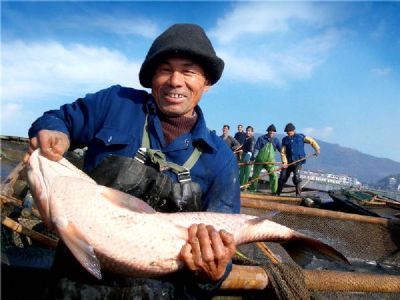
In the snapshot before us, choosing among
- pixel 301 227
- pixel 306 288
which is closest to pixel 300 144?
pixel 301 227

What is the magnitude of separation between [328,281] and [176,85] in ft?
7.84

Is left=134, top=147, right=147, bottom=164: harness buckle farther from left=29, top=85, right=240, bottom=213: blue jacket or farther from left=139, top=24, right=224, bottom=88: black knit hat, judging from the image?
left=139, top=24, right=224, bottom=88: black knit hat

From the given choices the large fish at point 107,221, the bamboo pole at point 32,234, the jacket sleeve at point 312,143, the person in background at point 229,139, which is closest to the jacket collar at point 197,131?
the large fish at point 107,221

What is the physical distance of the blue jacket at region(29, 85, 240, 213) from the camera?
107 inches

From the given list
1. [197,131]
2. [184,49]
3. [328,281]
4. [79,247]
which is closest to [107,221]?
[79,247]

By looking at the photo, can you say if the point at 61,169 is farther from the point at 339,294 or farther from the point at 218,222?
the point at 339,294

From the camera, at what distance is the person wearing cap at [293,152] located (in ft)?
50.9

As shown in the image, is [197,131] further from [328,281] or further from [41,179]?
[328,281]

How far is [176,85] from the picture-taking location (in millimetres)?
2740

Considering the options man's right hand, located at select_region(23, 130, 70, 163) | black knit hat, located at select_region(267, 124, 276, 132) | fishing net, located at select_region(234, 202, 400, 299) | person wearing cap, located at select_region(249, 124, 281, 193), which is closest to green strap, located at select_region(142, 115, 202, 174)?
man's right hand, located at select_region(23, 130, 70, 163)

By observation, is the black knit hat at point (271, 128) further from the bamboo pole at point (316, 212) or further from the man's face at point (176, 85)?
the man's face at point (176, 85)

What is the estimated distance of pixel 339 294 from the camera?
4.16m

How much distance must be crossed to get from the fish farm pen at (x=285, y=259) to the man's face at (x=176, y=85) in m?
1.19

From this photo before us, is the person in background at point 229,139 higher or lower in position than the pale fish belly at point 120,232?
higher
